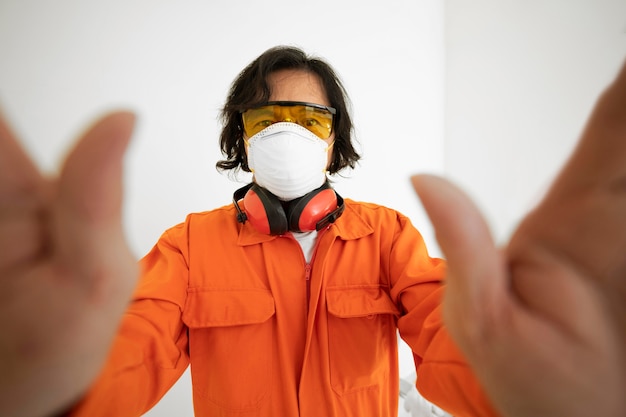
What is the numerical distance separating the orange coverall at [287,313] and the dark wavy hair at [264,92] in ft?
1.26

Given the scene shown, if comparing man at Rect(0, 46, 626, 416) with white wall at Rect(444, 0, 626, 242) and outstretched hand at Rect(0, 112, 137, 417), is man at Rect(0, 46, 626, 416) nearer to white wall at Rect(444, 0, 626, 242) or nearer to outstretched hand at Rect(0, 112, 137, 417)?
outstretched hand at Rect(0, 112, 137, 417)

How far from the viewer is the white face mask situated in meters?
0.69

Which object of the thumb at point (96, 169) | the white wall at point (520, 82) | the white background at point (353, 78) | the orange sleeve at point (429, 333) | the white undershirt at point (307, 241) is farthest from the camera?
the white wall at point (520, 82)

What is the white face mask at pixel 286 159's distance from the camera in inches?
27.0

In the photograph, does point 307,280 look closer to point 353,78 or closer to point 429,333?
point 429,333

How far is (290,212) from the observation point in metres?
0.69

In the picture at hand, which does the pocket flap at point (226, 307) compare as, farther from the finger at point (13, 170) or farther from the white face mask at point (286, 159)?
the finger at point (13, 170)

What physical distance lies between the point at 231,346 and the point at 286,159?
50 cm

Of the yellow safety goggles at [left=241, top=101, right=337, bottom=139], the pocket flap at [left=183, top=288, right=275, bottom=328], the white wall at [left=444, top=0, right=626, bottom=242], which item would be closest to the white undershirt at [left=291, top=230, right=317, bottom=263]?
the pocket flap at [left=183, top=288, right=275, bottom=328]

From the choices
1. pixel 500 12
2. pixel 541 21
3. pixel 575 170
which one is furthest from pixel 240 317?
pixel 500 12

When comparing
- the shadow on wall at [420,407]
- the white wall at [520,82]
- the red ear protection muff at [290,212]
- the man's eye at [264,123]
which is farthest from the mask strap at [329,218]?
the shadow on wall at [420,407]

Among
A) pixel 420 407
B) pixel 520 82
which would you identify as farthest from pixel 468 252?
pixel 520 82

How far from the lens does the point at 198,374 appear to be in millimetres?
639

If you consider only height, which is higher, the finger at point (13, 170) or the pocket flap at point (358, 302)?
the finger at point (13, 170)
